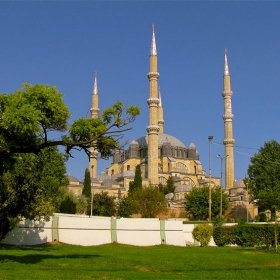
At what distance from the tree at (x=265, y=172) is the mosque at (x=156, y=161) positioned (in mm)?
12693

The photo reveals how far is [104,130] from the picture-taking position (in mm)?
14281

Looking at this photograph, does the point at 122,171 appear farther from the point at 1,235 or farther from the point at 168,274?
the point at 168,274

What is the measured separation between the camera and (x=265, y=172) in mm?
45750

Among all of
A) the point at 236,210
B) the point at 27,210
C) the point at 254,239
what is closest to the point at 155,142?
the point at 236,210

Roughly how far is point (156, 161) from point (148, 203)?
17.4 m

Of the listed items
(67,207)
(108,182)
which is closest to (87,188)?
(67,207)

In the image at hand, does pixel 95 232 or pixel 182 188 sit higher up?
pixel 182 188

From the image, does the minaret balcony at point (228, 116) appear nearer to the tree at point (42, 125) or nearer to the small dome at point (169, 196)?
the small dome at point (169, 196)

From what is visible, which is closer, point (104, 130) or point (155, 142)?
point (104, 130)

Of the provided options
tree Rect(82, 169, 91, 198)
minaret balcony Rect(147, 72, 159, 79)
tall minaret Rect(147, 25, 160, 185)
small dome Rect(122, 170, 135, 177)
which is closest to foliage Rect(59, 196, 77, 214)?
tree Rect(82, 169, 91, 198)

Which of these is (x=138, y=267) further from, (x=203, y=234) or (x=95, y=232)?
(x=203, y=234)

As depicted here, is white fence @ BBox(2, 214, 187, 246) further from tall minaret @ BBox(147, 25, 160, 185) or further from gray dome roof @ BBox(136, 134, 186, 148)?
gray dome roof @ BBox(136, 134, 186, 148)

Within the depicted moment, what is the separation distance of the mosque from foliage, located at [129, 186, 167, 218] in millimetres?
11130

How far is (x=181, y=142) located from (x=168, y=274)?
6960 centimetres
